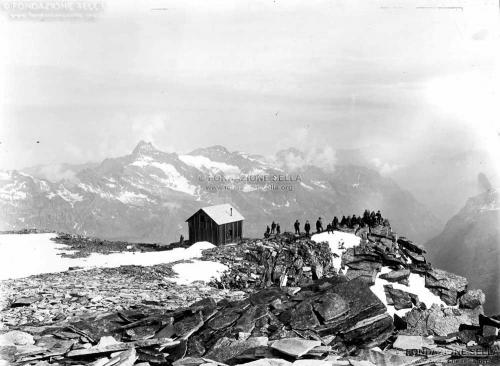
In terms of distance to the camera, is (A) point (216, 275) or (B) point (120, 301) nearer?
(B) point (120, 301)

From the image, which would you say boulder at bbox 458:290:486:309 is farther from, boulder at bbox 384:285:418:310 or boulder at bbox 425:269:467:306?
boulder at bbox 384:285:418:310

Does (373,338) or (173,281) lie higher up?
(373,338)

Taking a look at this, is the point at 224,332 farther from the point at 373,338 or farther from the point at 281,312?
the point at 373,338

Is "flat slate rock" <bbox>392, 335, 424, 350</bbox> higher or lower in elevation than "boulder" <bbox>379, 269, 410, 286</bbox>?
higher

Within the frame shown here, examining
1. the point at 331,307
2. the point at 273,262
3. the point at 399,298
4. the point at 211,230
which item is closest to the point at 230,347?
the point at 331,307

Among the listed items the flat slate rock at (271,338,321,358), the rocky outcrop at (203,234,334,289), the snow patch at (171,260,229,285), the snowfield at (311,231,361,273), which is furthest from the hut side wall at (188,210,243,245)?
the flat slate rock at (271,338,321,358)

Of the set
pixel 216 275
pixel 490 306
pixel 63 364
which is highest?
pixel 63 364

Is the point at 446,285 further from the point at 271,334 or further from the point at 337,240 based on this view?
the point at 271,334

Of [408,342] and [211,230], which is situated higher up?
[408,342]

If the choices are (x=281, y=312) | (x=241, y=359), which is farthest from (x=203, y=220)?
(x=241, y=359)
